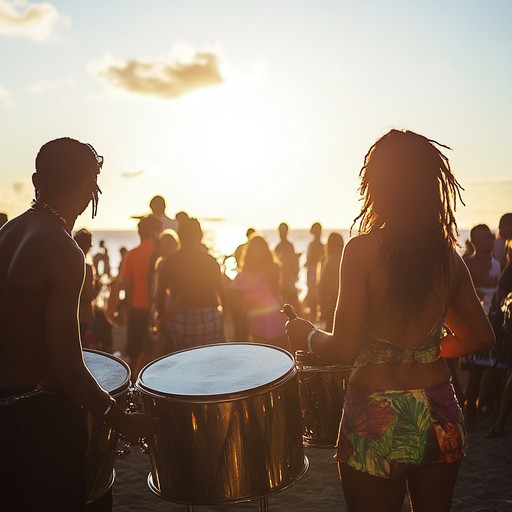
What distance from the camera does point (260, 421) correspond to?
234 cm

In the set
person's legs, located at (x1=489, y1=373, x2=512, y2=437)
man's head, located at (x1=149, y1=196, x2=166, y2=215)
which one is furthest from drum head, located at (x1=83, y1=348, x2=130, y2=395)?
man's head, located at (x1=149, y1=196, x2=166, y2=215)

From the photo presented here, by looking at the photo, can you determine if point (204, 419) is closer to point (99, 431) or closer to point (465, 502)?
point (99, 431)

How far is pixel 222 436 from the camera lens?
230cm

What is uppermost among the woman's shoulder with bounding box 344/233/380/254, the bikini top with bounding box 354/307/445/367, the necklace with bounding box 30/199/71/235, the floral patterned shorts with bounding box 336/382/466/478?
the necklace with bounding box 30/199/71/235

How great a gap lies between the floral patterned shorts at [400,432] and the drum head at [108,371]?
3.20 ft

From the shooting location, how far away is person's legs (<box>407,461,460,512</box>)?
194cm

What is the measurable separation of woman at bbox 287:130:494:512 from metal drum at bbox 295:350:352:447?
0.69m

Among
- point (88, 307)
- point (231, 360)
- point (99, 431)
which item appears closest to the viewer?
point (99, 431)

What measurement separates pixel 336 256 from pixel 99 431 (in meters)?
5.23

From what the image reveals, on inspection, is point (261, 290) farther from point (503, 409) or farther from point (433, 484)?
point (433, 484)

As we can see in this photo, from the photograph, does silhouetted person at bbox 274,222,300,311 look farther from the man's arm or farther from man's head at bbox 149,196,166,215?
the man's arm

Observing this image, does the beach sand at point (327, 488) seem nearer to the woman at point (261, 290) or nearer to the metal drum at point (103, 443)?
the woman at point (261, 290)

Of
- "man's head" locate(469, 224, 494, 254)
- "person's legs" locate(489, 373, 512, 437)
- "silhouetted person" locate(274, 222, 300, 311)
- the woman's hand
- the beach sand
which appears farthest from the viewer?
"silhouetted person" locate(274, 222, 300, 311)

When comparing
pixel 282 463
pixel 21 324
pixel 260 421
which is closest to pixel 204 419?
pixel 260 421
